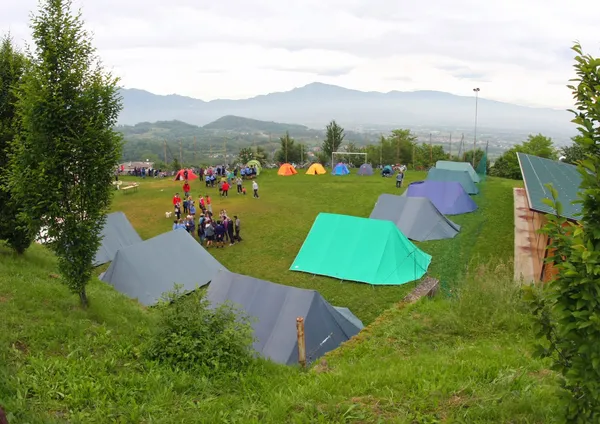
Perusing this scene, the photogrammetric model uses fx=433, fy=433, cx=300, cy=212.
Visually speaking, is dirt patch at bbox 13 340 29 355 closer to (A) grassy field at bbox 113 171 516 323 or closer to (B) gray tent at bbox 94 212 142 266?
(A) grassy field at bbox 113 171 516 323

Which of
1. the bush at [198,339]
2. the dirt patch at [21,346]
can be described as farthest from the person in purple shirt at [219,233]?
the dirt patch at [21,346]

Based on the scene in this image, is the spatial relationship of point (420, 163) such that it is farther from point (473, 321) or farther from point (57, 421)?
point (57, 421)

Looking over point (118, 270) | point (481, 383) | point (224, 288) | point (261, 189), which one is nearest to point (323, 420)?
point (481, 383)

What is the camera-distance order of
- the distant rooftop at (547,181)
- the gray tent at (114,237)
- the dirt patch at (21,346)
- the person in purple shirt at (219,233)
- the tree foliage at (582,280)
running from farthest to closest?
the person in purple shirt at (219,233)
the gray tent at (114,237)
the distant rooftop at (547,181)
the dirt patch at (21,346)
the tree foliage at (582,280)

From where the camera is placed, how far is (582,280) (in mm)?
2732

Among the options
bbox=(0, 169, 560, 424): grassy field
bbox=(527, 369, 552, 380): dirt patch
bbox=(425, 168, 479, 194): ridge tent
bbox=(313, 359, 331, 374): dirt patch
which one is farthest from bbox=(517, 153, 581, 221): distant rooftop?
bbox=(313, 359, 331, 374): dirt patch

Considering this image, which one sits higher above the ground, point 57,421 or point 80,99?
point 80,99

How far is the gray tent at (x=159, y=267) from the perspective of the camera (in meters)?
11.5

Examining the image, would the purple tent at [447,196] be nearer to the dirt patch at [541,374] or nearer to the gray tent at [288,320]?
the gray tent at [288,320]

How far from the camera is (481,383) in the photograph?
16.7 feet

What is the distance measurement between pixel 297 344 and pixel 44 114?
5.69m

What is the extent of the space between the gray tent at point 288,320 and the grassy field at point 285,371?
0.75 metres

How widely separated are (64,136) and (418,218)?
42.4ft

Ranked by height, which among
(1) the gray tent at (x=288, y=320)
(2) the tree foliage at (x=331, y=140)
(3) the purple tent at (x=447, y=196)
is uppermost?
(2) the tree foliage at (x=331, y=140)
